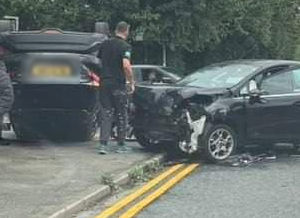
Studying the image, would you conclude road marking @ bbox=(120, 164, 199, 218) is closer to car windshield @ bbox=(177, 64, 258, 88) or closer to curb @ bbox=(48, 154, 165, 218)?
curb @ bbox=(48, 154, 165, 218)

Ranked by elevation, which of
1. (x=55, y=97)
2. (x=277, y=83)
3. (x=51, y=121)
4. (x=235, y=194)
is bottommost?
(x=235, y=194)

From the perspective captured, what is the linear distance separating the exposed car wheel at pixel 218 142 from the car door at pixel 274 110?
35 centimetres

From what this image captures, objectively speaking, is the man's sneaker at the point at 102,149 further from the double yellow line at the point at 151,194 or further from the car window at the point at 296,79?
the car window at the point at 296,79

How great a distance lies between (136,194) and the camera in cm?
873

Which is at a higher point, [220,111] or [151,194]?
[220,111]

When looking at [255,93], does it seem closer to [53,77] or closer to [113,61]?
[113,61]

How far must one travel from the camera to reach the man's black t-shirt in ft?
36.6

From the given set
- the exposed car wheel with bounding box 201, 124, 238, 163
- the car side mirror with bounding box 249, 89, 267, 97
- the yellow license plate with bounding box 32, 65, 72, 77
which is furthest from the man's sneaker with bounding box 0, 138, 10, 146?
the car side mirror with bounding box 249, 89, 267, 97

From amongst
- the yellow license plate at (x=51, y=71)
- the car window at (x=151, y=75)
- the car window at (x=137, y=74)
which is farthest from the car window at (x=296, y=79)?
the car window at (x=137, y=74)

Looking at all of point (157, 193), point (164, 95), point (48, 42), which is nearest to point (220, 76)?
point (164, 95)

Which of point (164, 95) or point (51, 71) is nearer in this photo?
point (51, 71)

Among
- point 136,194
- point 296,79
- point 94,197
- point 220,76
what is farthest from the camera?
point 296,79

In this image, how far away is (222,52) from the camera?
31.8 meters

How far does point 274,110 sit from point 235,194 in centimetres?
307
